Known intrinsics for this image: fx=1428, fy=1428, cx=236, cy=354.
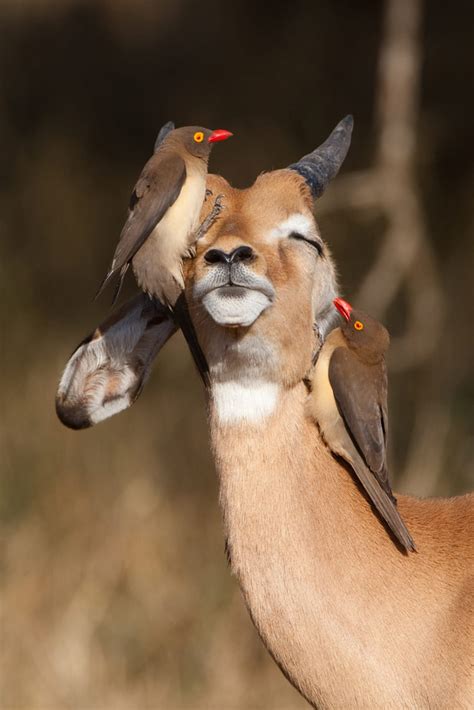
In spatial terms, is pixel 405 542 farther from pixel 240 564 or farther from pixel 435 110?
pixel 435 110

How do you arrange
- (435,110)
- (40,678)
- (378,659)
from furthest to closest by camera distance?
1. (435,110)
2. (40,678)
3. (378,659)

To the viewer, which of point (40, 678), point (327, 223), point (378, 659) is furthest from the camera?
point (327, 223)

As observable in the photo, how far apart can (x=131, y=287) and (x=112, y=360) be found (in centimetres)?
654

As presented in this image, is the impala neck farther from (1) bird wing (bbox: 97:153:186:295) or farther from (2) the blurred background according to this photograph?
(2) the blurred background

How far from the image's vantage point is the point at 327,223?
1116 centimetres

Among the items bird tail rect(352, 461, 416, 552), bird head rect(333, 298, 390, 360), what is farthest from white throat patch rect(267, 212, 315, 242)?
bird tail rect(352, 461, 416, 552)

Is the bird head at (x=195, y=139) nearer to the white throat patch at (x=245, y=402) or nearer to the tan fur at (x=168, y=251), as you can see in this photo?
the tan fur at (x=168, y=251)

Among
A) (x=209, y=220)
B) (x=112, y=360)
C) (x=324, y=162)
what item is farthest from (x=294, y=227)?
(x=112, y=360)

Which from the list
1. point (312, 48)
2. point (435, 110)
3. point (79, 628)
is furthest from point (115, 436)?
point (312, 48)

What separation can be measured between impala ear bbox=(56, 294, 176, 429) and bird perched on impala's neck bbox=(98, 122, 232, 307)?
0.27 m

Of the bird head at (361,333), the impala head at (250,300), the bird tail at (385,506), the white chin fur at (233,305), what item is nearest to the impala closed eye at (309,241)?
the impala head at (250,300)

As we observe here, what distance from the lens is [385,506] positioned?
386 cm

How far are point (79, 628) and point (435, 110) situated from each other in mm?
6685

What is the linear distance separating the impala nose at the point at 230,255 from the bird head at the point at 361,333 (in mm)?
562
